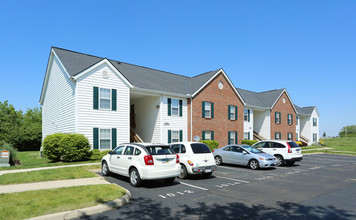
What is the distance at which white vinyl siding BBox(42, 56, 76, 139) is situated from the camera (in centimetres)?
1784

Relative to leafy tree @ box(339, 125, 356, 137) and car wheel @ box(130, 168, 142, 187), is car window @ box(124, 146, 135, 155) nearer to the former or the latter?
car wheel @ box(130, 168, 142, 187)

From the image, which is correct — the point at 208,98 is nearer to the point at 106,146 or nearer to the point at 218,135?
the point at 218,135

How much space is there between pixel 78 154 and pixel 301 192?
1311 cm

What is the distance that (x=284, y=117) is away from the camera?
3791 cm

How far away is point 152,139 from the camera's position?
22.9 m

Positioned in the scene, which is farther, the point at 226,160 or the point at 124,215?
the point at 226,160

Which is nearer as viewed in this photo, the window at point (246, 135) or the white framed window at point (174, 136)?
the white framed window at point (174, 136)

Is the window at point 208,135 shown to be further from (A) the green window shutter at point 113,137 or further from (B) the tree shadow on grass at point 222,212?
(B) the tree shadow on grass at point 222,212

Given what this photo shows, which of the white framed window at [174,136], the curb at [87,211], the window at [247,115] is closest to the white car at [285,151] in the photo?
the white framed window at [174,136]

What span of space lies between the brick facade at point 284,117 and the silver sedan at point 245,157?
22.0 meters

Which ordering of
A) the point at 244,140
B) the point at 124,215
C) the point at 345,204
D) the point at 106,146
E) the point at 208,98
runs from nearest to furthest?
the point at 124,215 < the point at 345,204 < the point at 106,146 < the point at 208,98 < the point at 244,140

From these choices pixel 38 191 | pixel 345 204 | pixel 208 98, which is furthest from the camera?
pixel 208 98

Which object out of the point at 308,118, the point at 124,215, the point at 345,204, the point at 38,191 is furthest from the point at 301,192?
the point at 308,118

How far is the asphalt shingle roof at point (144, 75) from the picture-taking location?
19495 mm
